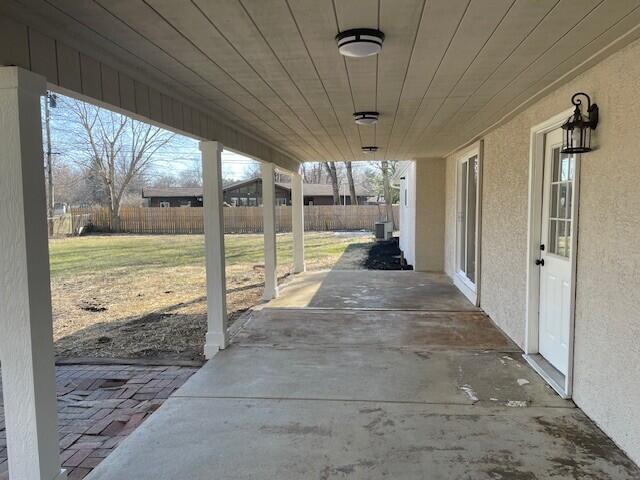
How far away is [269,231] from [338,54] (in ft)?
14.4

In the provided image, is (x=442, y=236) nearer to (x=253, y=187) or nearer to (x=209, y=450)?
(x=209, y=450)

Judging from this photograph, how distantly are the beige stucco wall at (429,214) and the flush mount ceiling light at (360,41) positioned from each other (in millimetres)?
7121

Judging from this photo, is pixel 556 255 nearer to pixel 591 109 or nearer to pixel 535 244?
pixel 535 244

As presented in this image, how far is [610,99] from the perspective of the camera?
2.72 m

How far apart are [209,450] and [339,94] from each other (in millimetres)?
2748

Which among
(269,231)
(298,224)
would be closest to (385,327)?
(269,231)

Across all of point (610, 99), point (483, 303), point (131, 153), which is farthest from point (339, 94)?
point (131, 153)

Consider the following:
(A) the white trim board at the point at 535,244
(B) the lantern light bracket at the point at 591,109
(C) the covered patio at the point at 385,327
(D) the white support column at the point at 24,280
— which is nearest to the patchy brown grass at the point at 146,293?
(C) the covered patio at the point at 385,327

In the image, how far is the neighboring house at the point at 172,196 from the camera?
32.3 m

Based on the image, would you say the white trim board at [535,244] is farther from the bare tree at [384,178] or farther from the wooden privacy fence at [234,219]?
the bare tree at [384,178]

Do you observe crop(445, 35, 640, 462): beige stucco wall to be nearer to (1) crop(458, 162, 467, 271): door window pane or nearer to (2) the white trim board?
(2) the white trim board

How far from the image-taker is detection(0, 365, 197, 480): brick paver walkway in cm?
283

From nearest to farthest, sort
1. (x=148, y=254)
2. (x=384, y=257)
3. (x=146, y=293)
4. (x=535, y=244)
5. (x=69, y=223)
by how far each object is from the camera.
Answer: (x=535, y=244) → (x=146, y=293) → (x=384, y=257) → (x=148, y=254) → (x=69, y=223)

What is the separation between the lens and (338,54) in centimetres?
267
